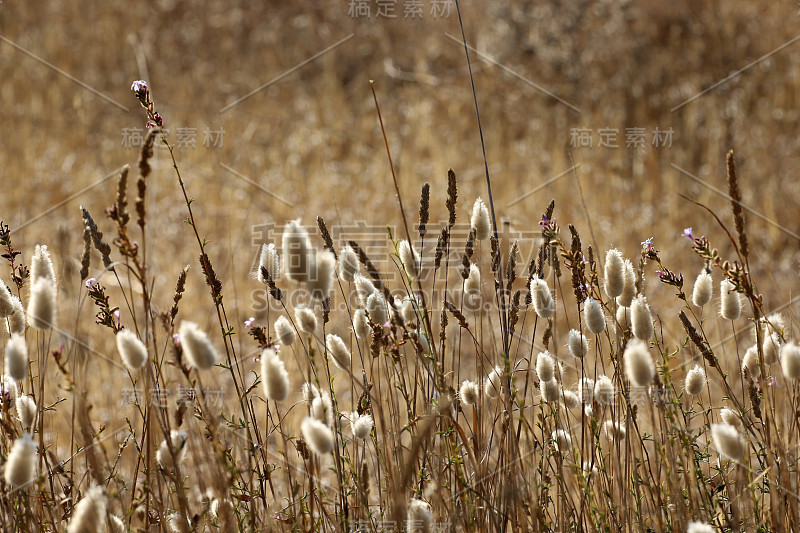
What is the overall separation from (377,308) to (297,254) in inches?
12.2

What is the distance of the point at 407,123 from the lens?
7.25 metres

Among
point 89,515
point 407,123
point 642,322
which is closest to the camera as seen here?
point 89,515

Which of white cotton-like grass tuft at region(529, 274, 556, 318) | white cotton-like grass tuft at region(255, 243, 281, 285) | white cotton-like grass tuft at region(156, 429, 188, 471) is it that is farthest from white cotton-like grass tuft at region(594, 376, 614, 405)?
white cotton-like grass tuft at region(156, 429, 188, 471)

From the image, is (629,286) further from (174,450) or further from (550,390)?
(174,450)

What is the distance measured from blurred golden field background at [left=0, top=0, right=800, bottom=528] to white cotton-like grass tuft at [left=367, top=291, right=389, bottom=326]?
9.44ft

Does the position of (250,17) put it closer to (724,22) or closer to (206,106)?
(206,106)

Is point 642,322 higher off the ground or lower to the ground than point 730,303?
lower

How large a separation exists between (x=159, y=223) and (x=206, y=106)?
2.28 m

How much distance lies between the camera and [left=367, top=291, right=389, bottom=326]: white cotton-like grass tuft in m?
1.34

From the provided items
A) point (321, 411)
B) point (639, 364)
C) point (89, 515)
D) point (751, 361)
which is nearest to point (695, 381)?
point (751, 361)

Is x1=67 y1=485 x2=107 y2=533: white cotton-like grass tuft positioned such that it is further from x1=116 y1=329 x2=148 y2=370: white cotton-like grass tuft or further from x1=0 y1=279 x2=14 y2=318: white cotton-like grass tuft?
x1=0 y1=279 x2=14 y2=318: white cotton-like grass tuft

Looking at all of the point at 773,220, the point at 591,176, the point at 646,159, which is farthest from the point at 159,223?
the point at 773,220

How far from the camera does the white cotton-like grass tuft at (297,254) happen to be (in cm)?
106

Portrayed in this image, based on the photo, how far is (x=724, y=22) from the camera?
7.24 m
